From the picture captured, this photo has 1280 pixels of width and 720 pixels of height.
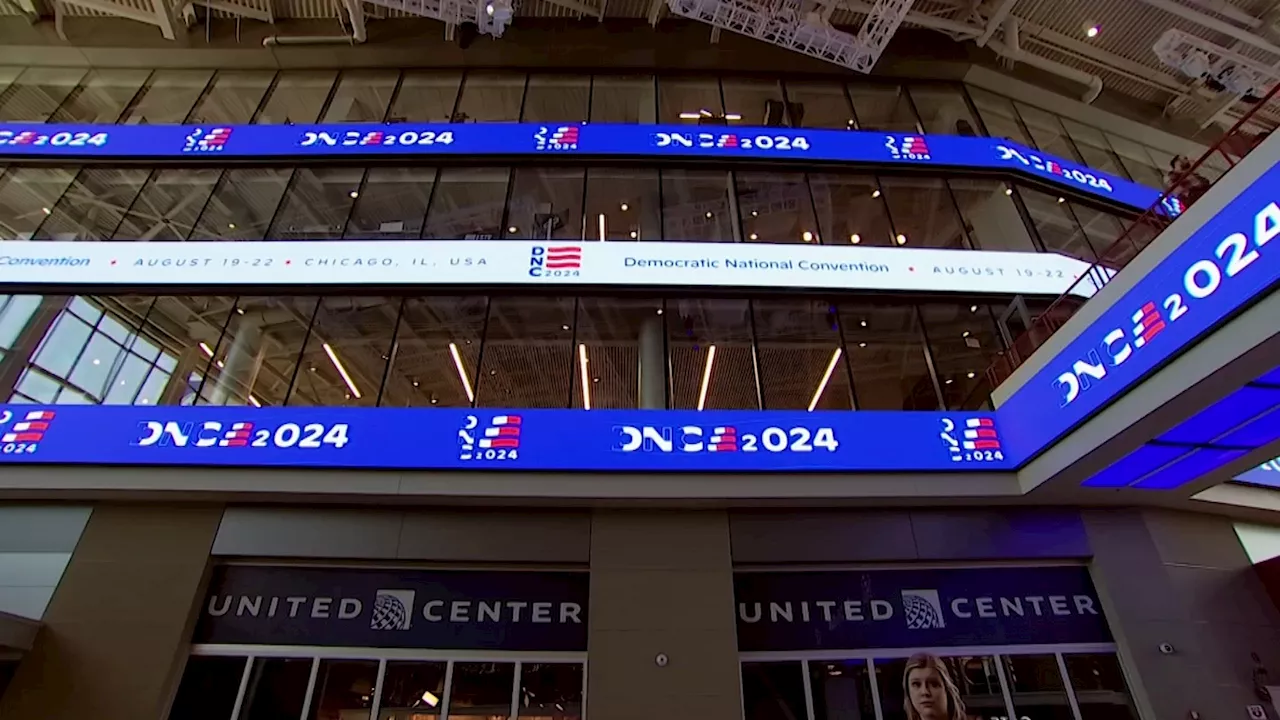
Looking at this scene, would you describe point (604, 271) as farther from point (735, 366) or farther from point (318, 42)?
point (318, 42)

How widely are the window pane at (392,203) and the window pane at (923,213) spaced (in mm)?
8942

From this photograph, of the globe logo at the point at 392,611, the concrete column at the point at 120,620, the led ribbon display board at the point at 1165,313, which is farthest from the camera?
the globe logo at the point at 392,611

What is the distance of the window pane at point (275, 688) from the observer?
7.25m

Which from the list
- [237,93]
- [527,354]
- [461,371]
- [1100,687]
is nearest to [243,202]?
[237,93]

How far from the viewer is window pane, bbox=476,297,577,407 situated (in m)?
9.38

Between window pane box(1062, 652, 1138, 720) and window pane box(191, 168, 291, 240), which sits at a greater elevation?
window pane box(191, 168, 291, 240)

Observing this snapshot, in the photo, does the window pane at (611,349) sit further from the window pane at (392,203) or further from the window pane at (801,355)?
the window pane at (392,203)

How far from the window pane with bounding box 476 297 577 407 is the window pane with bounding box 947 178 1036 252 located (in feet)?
26.0

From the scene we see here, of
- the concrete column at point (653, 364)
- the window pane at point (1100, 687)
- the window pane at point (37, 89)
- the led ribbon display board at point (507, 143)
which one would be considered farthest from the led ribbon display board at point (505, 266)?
the window pane at point (37, 89)

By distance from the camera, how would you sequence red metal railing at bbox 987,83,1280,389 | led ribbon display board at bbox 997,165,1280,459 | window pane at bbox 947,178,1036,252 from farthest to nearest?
window pane at bbox 947,178,1036,252 → red metal railing at bbox 987,83,1280,389 → led ribbon display board at bbox 997,165,1280,459

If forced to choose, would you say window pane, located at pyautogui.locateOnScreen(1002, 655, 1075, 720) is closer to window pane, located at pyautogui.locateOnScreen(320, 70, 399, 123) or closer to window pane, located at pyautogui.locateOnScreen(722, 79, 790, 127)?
window pane, located at pyautogui.locateOnScreen(722, 79, 790, 127)

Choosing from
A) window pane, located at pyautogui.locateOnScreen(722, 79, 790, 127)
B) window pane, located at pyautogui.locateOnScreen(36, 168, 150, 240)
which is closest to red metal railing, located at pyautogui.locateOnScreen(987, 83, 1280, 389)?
window pane, located at pyautogui.locateOnScreen(722, 79, 790, 127)

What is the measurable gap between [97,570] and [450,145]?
8668mm

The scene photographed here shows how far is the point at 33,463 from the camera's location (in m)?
7.92
